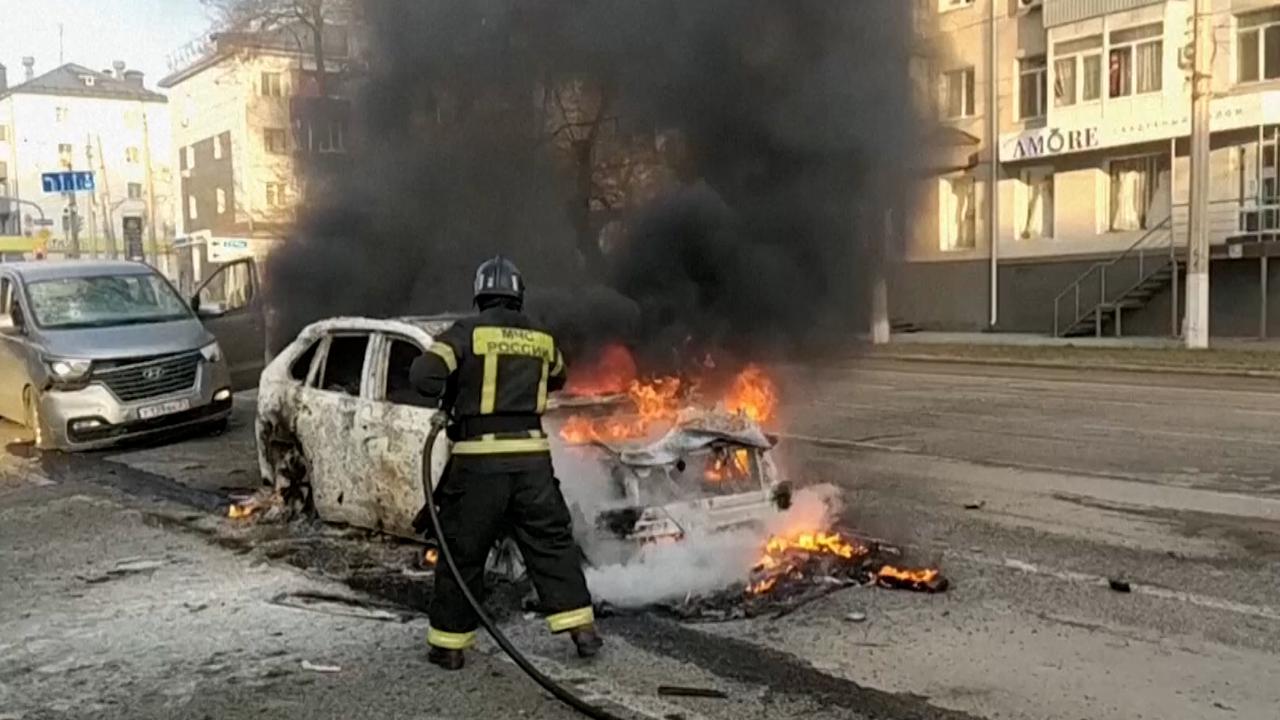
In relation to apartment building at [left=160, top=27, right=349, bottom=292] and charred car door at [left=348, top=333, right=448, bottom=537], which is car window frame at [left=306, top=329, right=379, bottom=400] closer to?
charred car door at [left=348, top=333, right=448, bottom=537]

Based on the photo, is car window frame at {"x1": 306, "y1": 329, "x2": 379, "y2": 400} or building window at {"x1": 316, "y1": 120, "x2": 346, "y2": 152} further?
building window at {"x1": 316, "y1": 120, "x2": 346, "y2": 152}

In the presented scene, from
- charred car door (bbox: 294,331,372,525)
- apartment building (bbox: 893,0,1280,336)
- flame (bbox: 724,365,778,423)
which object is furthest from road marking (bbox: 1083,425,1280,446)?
apartment building (bbox: 893,0,1280,336)

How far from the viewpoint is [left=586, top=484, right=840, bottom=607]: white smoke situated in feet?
18.8

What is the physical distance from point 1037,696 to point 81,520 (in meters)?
6.66

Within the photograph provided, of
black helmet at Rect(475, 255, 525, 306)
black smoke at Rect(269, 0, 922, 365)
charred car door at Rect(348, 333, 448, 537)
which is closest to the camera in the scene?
black helmet at Rect(475, 255, 525, 306)

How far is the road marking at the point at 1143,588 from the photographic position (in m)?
5.54

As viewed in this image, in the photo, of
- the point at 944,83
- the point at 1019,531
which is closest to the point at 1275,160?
the point at 944,83

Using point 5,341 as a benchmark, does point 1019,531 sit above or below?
below

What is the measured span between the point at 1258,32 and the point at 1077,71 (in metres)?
4.00

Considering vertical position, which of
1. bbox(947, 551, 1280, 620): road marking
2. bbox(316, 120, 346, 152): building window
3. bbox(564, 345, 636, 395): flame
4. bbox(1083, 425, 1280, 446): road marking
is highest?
bbox(316, 120, 346, 152): building window

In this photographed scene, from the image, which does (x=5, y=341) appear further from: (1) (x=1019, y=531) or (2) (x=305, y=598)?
(1) (x=1019, y=531)

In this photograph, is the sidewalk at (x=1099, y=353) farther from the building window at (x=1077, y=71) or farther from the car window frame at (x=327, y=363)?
the car window frame at (x=327, y=363)

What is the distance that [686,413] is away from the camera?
6.50 metres

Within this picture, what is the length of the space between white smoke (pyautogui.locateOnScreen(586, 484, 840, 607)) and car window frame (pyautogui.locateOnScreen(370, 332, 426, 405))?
6.22 ft
